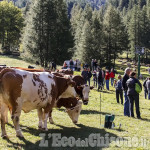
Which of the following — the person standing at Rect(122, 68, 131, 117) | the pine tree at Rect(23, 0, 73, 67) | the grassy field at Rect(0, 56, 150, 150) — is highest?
the pine tree at Rect(23, 0, 73, 67)

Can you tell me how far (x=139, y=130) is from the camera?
36.6ft

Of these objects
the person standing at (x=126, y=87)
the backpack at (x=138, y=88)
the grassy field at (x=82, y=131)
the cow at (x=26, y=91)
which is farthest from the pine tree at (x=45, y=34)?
the cow at (x=26, y=91)

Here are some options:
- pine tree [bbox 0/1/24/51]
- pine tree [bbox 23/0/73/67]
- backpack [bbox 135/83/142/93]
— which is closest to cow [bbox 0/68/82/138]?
backpack [bbox 135/83/142/93]

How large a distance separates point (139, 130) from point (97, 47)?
150 feet

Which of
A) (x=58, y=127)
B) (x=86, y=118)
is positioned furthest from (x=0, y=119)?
(x=86, y=118)

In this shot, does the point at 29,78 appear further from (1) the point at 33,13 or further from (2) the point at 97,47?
(2) the point at 97,47

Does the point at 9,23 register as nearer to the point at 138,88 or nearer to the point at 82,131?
the point at 138,88

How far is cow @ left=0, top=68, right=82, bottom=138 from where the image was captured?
8.71 metres

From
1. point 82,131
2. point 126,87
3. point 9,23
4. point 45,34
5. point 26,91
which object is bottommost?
point 82,131

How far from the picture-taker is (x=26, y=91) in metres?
9.00

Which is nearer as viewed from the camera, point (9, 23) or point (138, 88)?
point (138, 88)

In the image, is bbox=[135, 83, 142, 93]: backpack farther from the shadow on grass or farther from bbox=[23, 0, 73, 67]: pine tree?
bbox=[23, 0, 73, 67]: pine tree

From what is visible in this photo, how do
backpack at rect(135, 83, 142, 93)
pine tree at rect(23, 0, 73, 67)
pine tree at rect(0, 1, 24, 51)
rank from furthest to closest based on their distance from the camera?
pine tree at rect(0, 1, 24, 51) < pine tree at rect(23, 0, 73, 67) < backpack at rect(135, 83, 142, 93)

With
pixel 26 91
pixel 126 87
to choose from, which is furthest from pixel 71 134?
pixel 126 87
